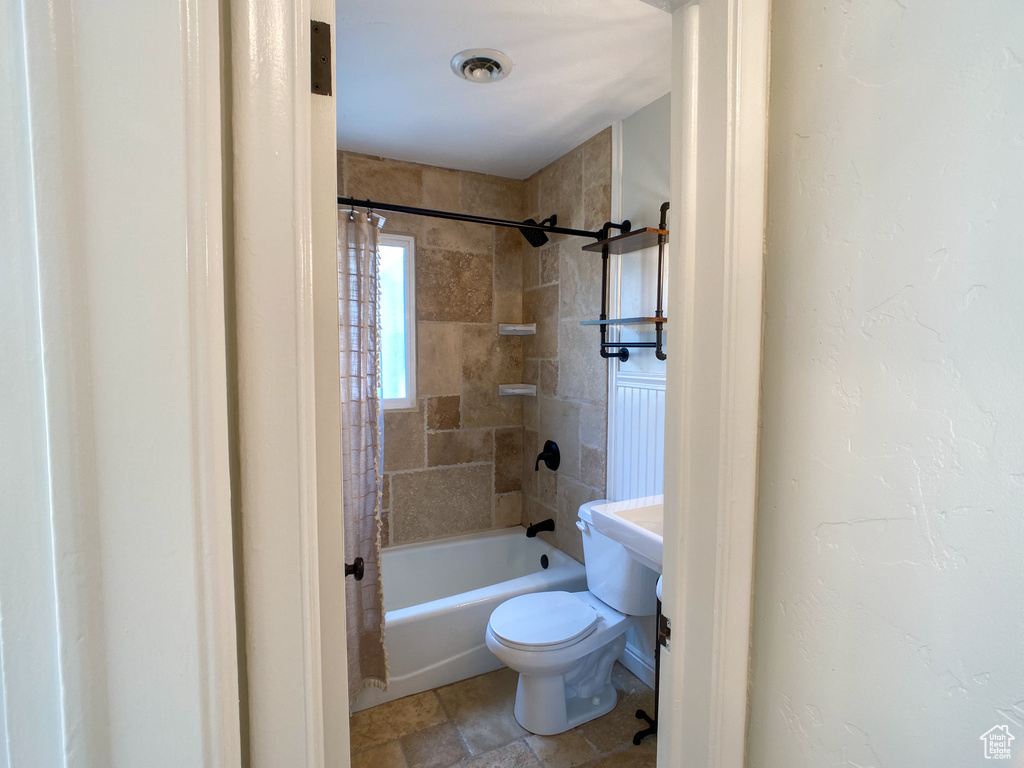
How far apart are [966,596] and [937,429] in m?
0.19

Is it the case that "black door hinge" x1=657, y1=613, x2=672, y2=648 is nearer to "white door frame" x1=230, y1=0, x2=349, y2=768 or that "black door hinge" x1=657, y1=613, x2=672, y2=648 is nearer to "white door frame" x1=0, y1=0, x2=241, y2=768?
"white door frame" x1=230, y1=0, x2=349, y2=768

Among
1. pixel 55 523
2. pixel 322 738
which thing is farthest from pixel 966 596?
pixel 55 523

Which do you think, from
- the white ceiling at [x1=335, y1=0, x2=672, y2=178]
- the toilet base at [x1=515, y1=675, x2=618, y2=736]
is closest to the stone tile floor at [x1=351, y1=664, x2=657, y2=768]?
the toilet base at [x1=515, y1=675, x2=618, y2=736]

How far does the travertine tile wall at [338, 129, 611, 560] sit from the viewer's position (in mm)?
2367

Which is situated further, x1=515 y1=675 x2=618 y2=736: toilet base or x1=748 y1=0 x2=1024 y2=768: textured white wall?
x1=515 y1=675 x2=618 y2=736: toilet base

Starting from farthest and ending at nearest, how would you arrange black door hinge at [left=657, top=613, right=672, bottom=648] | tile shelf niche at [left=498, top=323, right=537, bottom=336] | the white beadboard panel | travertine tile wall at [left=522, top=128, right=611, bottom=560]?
1. tile shelf niche at [left=498, top=323, right=537, bottom=336]
2. travertine tile wall at [left=522, top=128, right=611, bottom=560]
3. the white beadboard panel
4. black door hinge at [left=657, top=613, right=672, bottom=648]

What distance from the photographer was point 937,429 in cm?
56

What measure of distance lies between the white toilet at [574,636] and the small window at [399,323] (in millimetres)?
1213

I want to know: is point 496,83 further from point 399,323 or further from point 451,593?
point 451,593

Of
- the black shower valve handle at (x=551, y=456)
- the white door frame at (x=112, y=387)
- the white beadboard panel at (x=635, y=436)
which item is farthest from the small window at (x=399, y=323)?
the white door frame at (x=112, y=387)

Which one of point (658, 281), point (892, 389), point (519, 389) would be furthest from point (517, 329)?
point (892, 389)

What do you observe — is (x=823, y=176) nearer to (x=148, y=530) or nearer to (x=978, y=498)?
(x=978, y=498)

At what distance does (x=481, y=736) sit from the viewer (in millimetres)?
1764

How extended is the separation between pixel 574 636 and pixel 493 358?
1525 millimetres
